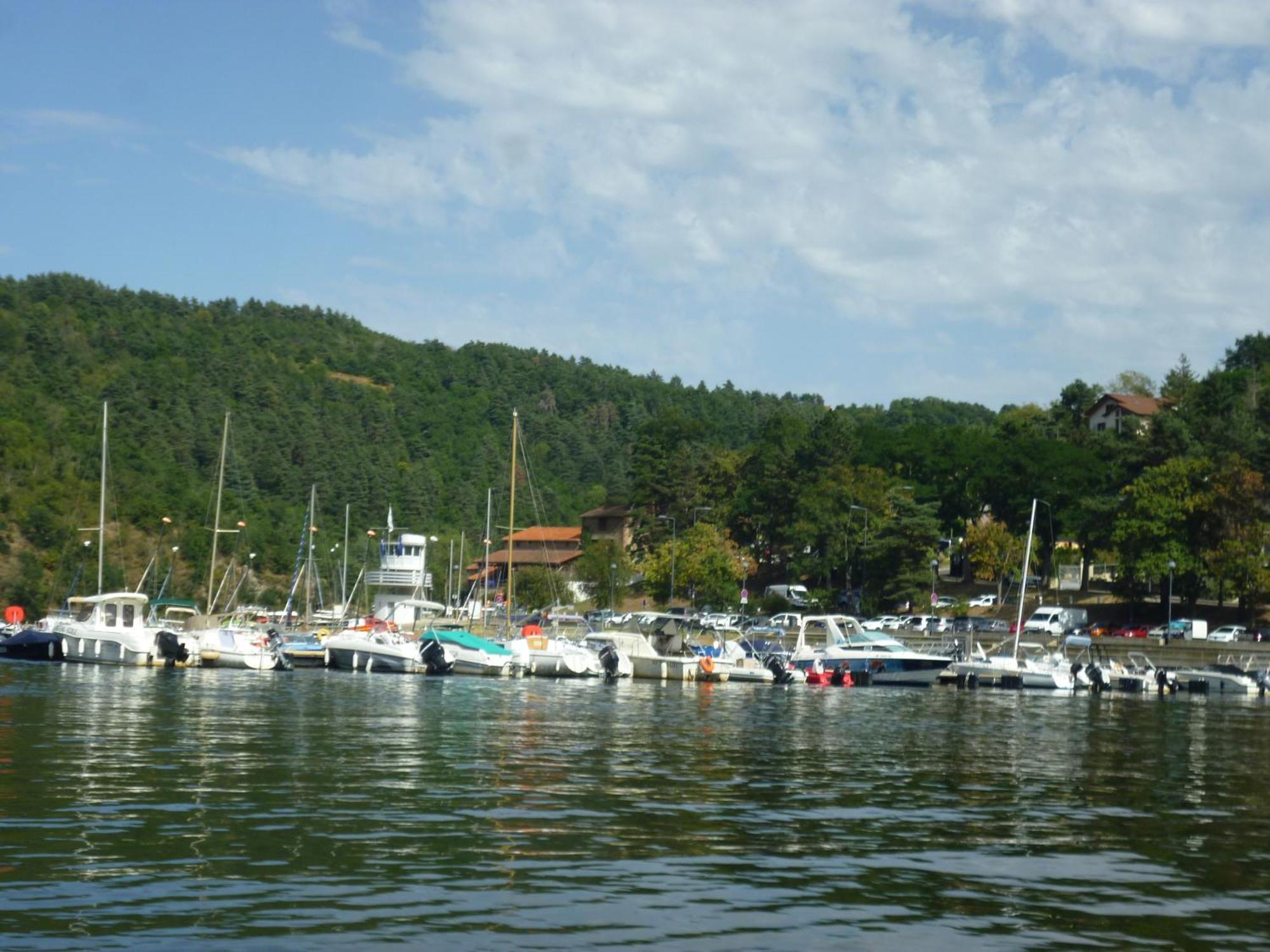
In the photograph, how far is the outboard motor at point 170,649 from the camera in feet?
Result: 203

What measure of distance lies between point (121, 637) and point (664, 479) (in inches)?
3306

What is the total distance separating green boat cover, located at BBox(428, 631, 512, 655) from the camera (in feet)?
213

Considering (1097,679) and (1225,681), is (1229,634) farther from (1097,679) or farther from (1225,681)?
(1097,679)

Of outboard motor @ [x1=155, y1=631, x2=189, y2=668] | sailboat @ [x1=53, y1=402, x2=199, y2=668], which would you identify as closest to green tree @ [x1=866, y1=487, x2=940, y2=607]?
sailboat @ [x1=53, y1=402, x2=199, y2=668]

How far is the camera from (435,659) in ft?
210

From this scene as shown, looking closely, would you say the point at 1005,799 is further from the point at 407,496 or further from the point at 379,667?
the point at 407,496

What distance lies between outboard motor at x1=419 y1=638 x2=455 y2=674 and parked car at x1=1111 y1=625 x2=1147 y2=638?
148 feet

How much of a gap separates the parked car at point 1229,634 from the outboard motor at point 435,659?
152ft

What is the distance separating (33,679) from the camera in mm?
51344

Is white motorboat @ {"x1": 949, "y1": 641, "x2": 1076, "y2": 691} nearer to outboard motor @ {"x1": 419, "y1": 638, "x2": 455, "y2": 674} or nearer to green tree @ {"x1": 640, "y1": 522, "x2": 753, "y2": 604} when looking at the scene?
outboard motor @ {"x1": 419, "y1": 638, "x2": 455, "y2": 674}

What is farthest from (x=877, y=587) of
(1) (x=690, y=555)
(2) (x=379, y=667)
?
(2) (x=379, y=667)

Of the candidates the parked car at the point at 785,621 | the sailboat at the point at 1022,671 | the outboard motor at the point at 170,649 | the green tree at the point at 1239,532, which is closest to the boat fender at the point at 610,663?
the sailboat at the point at 1022,671

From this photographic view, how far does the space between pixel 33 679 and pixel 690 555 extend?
249ft

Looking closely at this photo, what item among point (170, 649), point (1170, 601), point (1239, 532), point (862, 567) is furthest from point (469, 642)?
point (862, 567)
